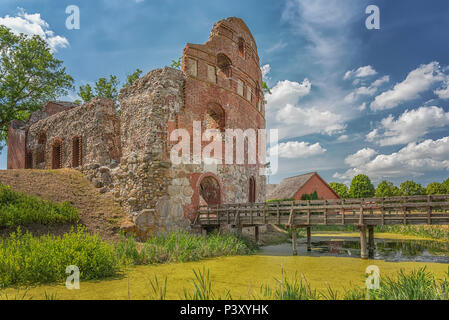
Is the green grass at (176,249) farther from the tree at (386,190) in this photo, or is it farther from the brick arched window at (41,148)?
the tree at (386,190)

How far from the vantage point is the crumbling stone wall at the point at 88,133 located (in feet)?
54.6

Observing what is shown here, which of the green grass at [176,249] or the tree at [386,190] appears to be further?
the tree at [386,190]

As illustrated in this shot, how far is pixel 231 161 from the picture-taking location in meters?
17.3

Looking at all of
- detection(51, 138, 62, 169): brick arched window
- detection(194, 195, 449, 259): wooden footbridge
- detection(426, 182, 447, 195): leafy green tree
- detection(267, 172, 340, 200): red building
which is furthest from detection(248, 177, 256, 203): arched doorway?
detection(426, 182, 447, 195): leafy green tree

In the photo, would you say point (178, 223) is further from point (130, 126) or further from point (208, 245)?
point (130, 126)

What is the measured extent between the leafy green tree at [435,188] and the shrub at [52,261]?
154 feet

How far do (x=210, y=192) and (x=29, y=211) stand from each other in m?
8.43

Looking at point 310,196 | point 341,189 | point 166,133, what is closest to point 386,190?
point 341,189

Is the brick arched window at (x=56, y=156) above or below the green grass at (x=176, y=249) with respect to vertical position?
above

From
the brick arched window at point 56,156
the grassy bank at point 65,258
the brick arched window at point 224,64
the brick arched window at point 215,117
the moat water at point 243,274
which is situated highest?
the brick arched window at point 224,64

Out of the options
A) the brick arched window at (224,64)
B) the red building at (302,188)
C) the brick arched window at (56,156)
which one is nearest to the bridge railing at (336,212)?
the brick arched window at (224,64)

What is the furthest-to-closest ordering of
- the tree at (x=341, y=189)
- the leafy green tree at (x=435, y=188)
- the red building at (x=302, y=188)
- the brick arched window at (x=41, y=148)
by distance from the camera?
the tree at (x=341, y=189) → the leafy green tree at (x=435, y=188) → the red building at (x=302, y=188) → the brick arched window at (x=41, y=148)
